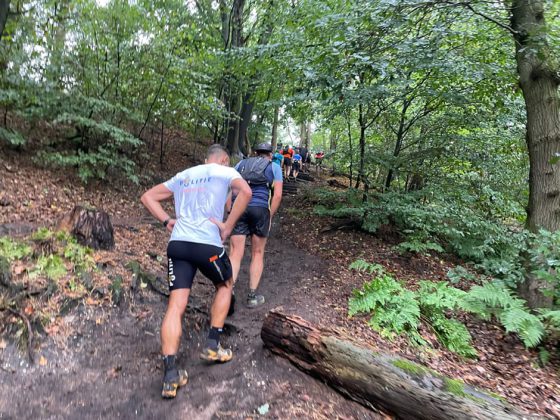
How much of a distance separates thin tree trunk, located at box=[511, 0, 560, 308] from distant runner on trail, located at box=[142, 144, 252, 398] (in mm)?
4458

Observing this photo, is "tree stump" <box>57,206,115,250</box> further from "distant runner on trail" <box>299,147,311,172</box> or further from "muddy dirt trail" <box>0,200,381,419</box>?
"distant runner on trail" <box>299,147,311,172</box>

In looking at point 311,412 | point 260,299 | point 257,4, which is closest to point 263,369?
point 311,412

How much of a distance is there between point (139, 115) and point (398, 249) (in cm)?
699

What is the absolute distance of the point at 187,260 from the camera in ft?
10.3

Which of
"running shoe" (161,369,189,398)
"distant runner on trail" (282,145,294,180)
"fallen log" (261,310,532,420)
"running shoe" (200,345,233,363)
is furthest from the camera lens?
"distant runner on trail" (282,145,294,180)

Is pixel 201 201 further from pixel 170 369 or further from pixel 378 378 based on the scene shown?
pixel 378 378

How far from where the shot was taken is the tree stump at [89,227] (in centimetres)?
499

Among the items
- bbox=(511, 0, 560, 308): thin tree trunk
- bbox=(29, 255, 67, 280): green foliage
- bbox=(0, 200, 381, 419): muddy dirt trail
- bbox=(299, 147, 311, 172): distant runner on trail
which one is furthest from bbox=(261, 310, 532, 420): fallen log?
bbox=(299, 147, 311, 172): distant runner on trail

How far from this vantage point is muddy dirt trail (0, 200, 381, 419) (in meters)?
2.65

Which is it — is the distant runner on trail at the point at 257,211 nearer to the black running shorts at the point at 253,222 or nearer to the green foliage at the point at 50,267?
the black running shorts at the point at 253,222

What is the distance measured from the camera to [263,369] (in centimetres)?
316

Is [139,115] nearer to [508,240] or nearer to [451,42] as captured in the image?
[451,42]

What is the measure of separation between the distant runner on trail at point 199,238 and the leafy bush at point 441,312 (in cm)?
199

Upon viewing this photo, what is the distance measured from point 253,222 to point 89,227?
239 centimetres
